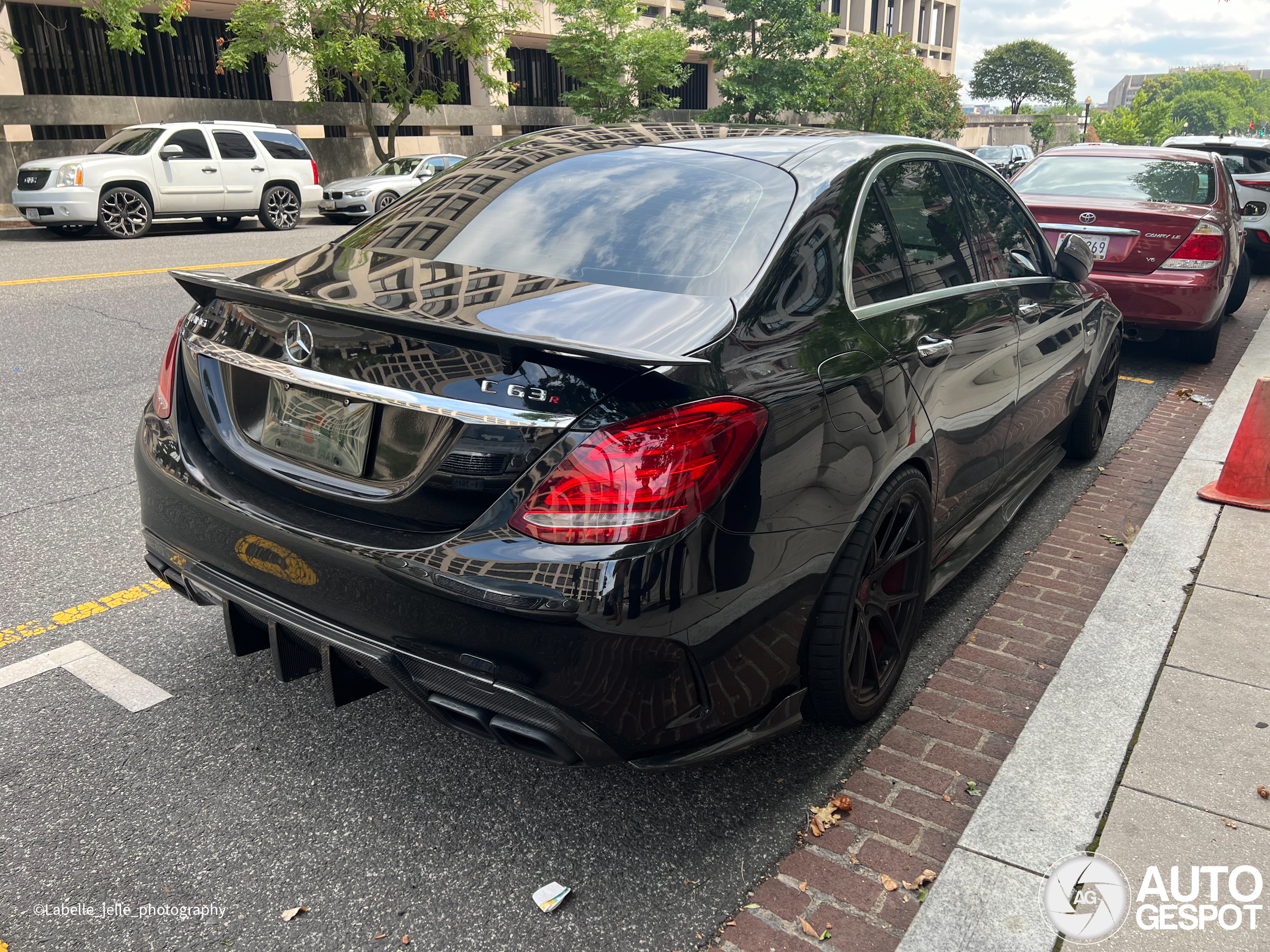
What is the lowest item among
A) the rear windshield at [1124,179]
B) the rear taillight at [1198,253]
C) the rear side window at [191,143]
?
the rear taillight at [1198,253]

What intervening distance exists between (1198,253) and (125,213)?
609 inches

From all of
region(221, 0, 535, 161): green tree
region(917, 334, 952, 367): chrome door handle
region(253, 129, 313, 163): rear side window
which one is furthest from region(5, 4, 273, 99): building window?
region(917, 334, 952, 367): chrome door handle

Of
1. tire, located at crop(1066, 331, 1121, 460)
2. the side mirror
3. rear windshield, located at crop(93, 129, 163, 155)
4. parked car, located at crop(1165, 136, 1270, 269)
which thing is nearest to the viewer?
the side mirror

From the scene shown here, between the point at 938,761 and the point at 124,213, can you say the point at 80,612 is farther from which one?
the point at 124,213

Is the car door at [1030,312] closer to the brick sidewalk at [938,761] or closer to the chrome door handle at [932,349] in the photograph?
the brick sidewalk at [938,761]

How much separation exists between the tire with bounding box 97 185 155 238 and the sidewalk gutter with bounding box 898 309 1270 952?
16236mm

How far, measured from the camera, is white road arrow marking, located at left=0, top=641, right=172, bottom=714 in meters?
3.15

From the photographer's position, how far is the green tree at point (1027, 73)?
93062mm

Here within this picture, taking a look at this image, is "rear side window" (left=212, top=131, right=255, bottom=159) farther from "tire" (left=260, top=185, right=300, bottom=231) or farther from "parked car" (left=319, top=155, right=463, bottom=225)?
"parked car" (left=319, top=155, right=463, bottom=225)

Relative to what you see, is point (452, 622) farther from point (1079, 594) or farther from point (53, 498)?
point (53, 498)

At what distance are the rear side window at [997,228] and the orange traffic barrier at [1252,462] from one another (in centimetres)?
143

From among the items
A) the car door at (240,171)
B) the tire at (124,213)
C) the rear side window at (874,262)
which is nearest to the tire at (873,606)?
the rear side window at (874,262)

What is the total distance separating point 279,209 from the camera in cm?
1911

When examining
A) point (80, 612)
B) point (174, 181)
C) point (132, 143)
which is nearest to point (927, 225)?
point (80, 612)
